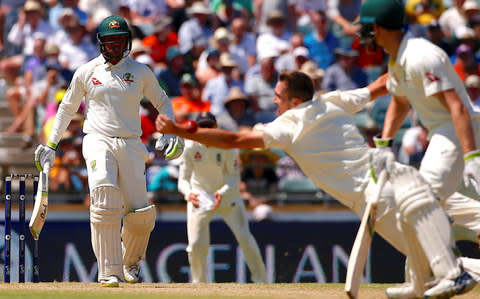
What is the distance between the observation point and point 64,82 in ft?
43.8

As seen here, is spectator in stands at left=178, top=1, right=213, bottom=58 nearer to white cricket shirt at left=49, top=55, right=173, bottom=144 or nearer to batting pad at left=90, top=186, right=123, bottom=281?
white cricket shirt at left=49, top=55, right=173, bottom=144

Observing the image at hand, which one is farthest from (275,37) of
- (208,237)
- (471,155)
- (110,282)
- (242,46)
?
(471,155)

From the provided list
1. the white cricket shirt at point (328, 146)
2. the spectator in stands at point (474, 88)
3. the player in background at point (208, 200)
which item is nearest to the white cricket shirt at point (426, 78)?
the white cricket shirt at point (328, 146)

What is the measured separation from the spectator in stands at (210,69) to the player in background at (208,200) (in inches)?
112

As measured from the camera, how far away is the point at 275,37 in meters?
14.6

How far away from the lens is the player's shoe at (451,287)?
5.65m

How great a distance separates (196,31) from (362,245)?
29.0 ft

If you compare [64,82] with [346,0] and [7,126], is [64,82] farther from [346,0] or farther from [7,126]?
[346,0]

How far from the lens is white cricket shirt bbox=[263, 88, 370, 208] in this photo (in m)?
6.35

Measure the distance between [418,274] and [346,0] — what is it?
9.67m

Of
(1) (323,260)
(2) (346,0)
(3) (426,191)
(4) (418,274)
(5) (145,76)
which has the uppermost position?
(2) (346,0)

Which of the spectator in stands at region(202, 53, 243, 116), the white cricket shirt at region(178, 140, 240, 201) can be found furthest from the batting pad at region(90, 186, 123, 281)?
the spectator in stands at region(202, 53, 243, 116)

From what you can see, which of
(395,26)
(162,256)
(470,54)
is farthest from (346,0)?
(395,26)

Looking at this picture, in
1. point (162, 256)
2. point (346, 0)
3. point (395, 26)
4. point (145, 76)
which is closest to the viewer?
point (395, 26)
